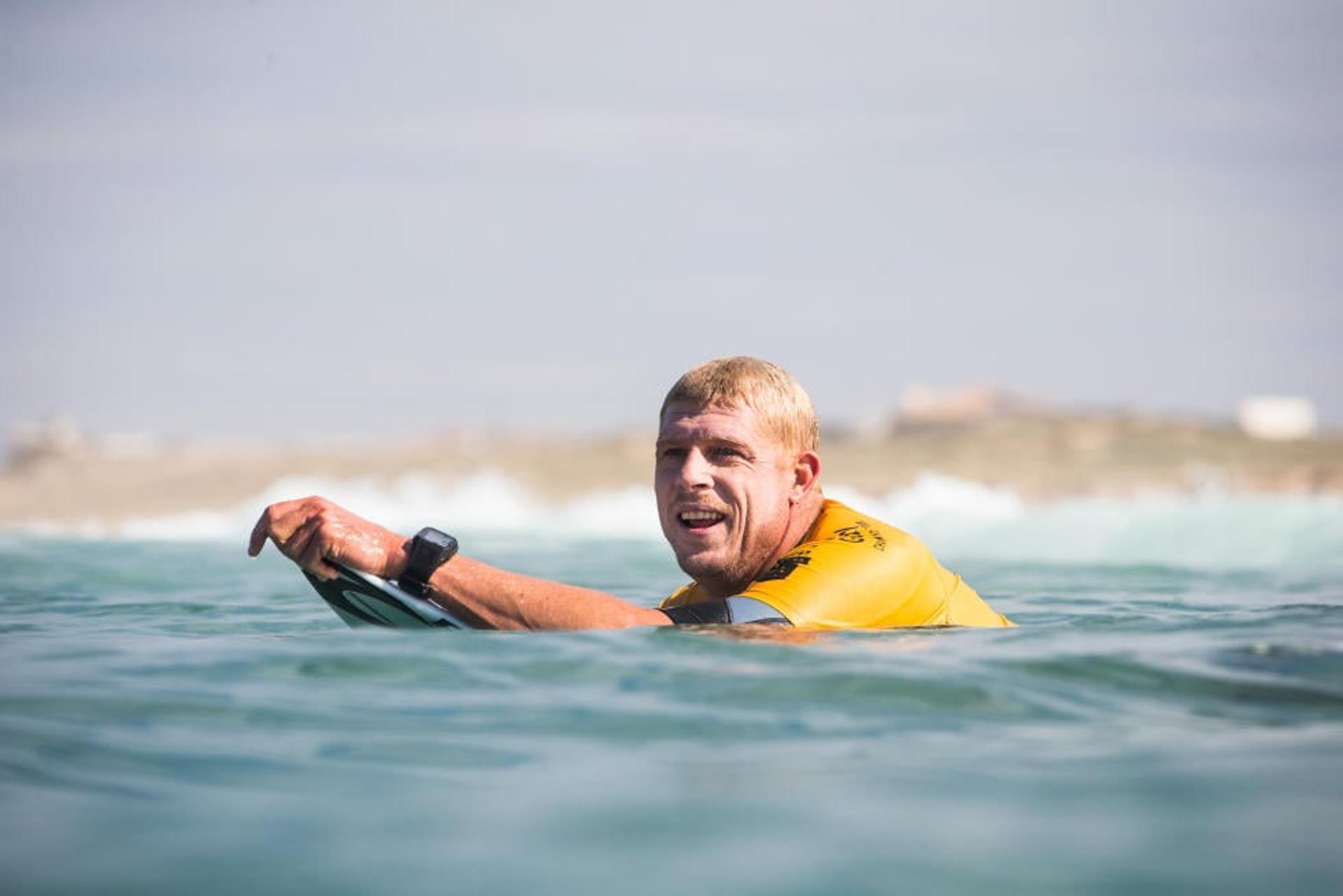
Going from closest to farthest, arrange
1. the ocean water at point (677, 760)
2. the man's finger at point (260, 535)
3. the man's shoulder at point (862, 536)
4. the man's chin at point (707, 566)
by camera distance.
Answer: the ocean water at point (677, 760) < the man's finger at point (260, 535) < the man's shoulder at point (862, 536) < the man's chin at point (707, 566)

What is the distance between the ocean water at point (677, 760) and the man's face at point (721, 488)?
1.30 ft

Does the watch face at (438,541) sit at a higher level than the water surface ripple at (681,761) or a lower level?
higher

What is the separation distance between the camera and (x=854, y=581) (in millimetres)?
5156

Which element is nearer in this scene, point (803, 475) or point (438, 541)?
point (438, 541)

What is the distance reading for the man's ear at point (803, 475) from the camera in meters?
5.51

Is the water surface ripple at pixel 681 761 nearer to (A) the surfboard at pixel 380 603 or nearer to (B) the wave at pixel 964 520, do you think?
(A) the surfboard at pixel 380 603

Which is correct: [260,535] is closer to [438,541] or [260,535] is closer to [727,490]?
[438,541]

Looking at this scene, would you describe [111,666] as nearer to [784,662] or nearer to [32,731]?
[32,731]

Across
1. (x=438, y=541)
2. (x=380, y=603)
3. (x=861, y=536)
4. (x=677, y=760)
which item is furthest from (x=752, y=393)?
(x=677, y=760)

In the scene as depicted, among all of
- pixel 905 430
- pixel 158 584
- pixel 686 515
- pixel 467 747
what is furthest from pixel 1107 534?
pixel 905 430

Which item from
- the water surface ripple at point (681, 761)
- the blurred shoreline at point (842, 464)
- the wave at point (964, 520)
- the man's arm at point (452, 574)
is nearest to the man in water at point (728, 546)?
the man's arm at point (452, 574)

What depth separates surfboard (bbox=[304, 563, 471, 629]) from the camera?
17.0 ft

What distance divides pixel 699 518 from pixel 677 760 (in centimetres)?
172

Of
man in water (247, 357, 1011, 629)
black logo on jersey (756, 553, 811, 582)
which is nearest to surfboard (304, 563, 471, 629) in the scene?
man in water (247, 357, 1011, 629)
